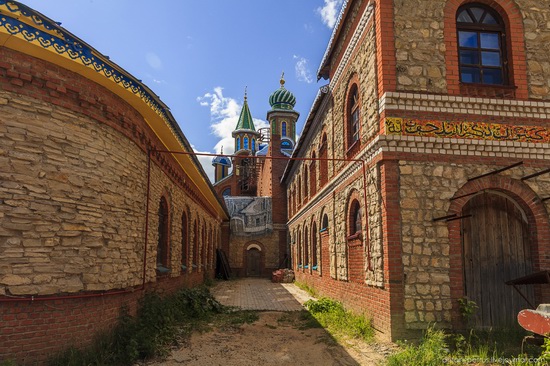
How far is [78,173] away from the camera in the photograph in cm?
617

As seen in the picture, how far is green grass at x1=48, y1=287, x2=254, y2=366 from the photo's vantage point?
19.8ft

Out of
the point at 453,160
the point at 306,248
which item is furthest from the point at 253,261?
the point at 453,160

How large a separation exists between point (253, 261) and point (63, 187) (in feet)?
76.5

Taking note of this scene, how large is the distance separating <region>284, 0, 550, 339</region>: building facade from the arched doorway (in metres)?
20.1

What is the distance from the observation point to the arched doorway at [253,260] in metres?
28.4

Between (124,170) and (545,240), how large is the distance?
7316 mm

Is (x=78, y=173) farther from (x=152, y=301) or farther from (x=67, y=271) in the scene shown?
(x=152, y=301)

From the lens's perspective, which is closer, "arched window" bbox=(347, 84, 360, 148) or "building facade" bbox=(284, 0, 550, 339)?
"building facade" bbox=(284, 0, 550, 339)

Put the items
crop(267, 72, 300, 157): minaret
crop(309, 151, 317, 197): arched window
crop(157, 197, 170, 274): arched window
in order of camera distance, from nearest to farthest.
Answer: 1. crop(157, 197, 170, 274): arched window
2. crop(309, 151, 317, 197): arched window
3. crop(267, 72, 300, 157): minaret

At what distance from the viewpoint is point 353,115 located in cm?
1053

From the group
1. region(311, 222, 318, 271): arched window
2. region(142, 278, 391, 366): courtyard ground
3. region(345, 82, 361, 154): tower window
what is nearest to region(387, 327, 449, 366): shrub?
region(142, 278, 391, 366): courtyard ground

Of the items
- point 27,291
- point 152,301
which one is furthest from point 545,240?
point 27,291

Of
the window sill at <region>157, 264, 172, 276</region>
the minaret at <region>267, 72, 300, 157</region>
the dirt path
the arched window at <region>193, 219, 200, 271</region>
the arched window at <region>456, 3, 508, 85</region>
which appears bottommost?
the dirt path

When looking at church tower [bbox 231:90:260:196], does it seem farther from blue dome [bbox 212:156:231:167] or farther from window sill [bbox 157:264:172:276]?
window sill [bbox 157:264:172:276]
